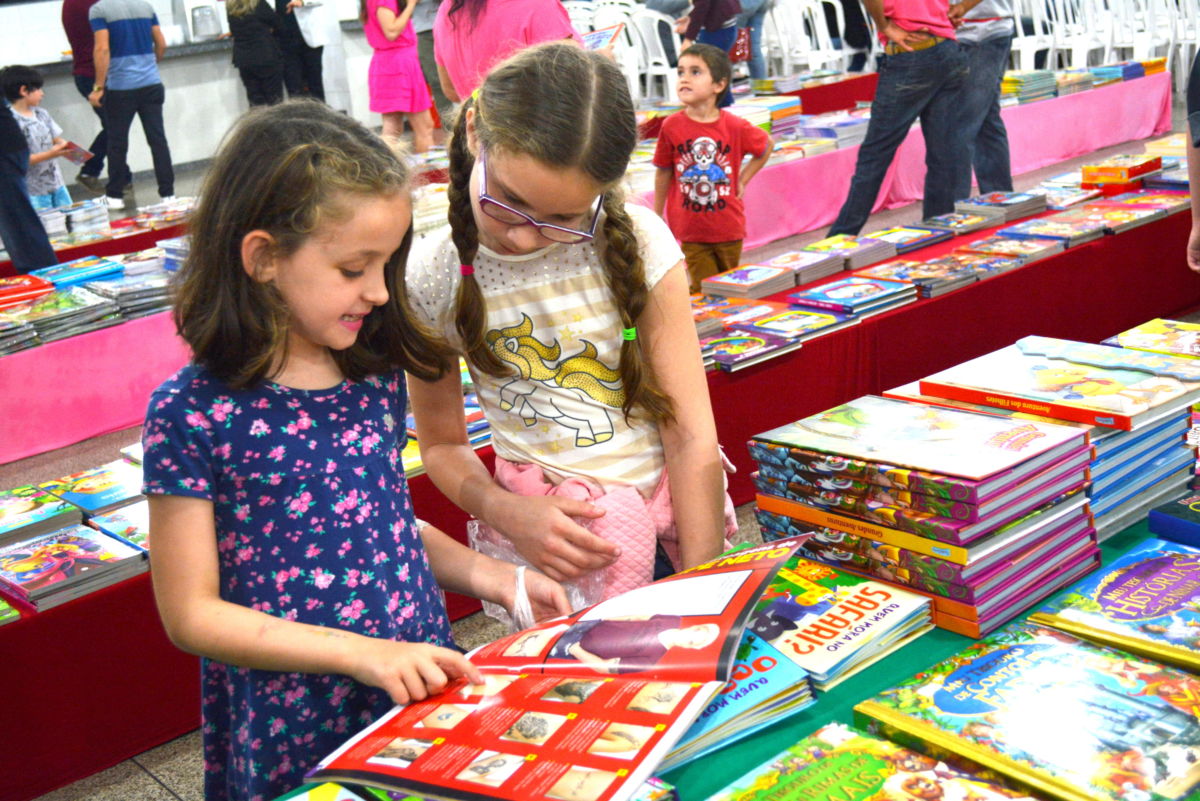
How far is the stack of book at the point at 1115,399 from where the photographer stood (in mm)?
1369

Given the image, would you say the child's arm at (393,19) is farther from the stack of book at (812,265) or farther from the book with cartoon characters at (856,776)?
the book with cartoon characters at (856,776)

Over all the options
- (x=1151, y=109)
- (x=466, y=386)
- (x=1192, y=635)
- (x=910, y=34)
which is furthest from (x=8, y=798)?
(x=1151, y=109)

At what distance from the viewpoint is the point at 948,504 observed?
121cm

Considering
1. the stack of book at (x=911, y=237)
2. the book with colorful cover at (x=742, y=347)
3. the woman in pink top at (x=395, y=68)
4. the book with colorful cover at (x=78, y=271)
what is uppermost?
the woman in pink top at (x=395, y=68)

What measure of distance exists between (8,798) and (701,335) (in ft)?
5.99

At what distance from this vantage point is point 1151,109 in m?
6.98

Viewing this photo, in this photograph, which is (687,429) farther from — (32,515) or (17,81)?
(17,81)

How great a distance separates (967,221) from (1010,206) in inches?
7.5

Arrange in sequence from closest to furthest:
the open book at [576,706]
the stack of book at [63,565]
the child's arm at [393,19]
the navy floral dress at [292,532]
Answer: the open book at [576,706] → the navy floral dress at [292,532] → the stack of book at [63,565] → the child's arm at [393,19]

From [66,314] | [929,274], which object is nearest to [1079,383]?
[929,274]

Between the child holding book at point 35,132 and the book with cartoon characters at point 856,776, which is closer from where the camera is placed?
the book with cartoon characters at point 856,776

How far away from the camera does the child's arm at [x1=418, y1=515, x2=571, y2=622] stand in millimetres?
1312

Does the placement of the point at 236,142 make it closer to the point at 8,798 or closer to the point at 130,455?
the point at 8,798

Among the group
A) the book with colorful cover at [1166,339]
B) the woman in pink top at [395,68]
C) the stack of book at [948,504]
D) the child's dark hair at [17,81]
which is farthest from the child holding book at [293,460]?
the child's dark hair at [17,81]
